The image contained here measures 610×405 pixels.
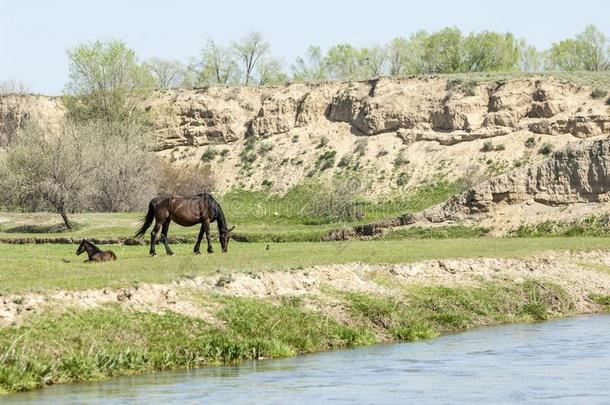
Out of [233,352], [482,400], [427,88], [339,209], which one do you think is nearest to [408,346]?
[233,352]

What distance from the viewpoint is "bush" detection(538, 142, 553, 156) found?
8792 cm

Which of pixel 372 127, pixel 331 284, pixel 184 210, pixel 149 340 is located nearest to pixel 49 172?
pixel 372 127

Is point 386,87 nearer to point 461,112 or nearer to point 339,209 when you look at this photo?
point 461,112

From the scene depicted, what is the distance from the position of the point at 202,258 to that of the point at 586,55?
94.7m

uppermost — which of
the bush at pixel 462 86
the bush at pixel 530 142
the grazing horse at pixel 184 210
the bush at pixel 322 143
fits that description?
the bush at pixel 462 86

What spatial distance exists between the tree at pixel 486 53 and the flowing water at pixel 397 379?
93.3m

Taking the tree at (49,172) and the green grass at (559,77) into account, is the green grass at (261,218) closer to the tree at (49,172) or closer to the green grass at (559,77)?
the tree at (49,172)

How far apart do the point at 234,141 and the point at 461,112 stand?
24019mm

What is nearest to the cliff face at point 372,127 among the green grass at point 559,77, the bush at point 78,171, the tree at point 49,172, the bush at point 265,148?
the bush at point 265,148

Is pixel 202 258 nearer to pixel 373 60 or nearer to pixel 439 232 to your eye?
pixel 439 232

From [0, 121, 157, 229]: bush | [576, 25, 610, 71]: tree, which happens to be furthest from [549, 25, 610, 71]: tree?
[0, 121, 157, 229]: bush

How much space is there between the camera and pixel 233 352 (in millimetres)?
25609

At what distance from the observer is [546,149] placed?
88250 mm

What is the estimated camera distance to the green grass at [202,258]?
96.5ft
